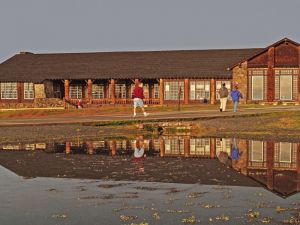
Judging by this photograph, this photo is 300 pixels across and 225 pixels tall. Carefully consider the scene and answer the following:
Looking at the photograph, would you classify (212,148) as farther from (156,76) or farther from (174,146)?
(156,76)

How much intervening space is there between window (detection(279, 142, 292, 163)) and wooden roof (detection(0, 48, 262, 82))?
2807 cm

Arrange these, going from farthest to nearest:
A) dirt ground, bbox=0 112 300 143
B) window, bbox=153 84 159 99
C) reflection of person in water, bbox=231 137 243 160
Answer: window, bbox=153 84 159 99 < dirt ground, bbox=0 112 300 143 < reflection of person in water, bbox=231 137 243 160

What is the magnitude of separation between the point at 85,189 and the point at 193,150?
20.6 feet

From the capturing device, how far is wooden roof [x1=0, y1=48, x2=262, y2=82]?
45.6 metres

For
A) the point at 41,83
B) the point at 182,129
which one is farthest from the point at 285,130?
the point at 41,83

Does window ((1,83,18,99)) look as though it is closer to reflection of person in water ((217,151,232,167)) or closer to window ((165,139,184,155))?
window ((165,139,184,155))

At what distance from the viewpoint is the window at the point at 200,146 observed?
584 inches

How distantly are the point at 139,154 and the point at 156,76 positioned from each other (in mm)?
30994

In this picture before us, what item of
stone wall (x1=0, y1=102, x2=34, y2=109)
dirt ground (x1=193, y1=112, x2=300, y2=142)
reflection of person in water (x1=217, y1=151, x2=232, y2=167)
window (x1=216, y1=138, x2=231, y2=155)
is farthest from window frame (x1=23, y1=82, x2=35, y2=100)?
reflection of person in water (x1=217, y1=151, x2=232, y2=167)

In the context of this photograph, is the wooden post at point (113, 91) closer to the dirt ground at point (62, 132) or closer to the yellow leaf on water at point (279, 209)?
the dirt ground at point (62, 132)

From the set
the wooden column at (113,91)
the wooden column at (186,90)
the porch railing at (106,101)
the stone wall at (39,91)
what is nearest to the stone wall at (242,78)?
the wooden column at (186,90)

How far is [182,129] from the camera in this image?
21281 millimetres

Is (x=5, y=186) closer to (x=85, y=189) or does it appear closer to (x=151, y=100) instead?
(x=85, y=189)

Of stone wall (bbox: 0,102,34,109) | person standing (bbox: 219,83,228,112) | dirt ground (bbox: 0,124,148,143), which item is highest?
person standing (bbox: 219,83,228,112)
